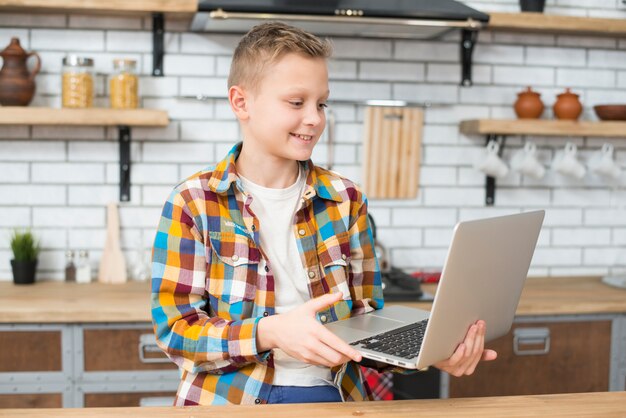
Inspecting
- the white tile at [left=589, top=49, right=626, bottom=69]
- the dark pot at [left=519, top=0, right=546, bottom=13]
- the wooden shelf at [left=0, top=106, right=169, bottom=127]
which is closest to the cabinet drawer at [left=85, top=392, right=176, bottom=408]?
the wooden shelf at [left=0, top=106, right=169, bottom=127]

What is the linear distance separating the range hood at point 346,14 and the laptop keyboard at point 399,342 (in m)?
1.50

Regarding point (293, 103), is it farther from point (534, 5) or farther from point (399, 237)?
point (534, 5)

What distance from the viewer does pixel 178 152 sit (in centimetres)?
324

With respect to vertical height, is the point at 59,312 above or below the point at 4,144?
below

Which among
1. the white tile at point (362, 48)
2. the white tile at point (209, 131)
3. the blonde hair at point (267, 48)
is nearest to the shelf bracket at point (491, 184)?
the white tile at point (362, 48)

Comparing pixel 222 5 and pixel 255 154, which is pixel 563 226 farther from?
pixel 255 154

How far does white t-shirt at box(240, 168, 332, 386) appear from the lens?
1625 millimetres

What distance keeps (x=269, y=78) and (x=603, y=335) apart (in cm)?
195

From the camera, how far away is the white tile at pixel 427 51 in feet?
11.0

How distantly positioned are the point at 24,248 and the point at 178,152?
0.72 m

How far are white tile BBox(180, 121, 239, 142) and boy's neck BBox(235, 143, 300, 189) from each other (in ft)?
5.00

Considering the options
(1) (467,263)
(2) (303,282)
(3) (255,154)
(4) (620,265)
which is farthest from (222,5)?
(4) (620,265)

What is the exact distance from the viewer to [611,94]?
356cm

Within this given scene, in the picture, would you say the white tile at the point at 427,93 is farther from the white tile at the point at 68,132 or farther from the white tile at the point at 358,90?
the white tile at the point at 68,132
